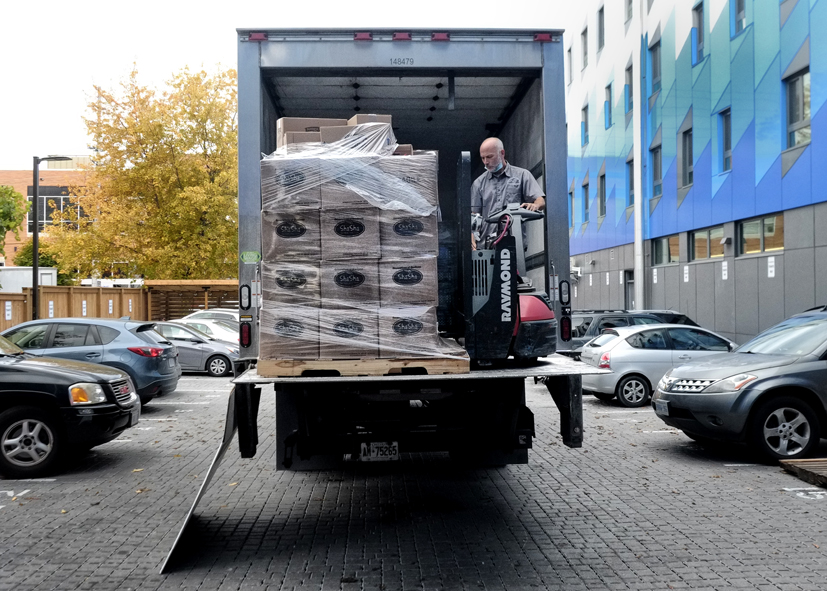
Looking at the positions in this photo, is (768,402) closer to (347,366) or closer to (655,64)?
Answer: (347,366)

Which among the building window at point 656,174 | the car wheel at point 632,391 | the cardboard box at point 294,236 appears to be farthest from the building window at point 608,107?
A: the cardboard box at point 294,236

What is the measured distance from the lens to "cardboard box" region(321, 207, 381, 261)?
16.0ft

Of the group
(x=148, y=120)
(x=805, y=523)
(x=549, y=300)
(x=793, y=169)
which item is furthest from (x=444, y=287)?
(x=148, y=120)

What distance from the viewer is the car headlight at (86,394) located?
7.84 metres

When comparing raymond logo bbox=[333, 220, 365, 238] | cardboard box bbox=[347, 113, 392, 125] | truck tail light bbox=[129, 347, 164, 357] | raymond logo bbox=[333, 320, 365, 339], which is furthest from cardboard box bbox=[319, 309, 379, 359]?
truck tail light bbox=[129, 347, 164, 357]

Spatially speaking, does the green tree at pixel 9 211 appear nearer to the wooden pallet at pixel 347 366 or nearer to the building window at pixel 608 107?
the wooden pallet at pixel 347 366

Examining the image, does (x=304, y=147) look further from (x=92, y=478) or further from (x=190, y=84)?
(x=190, y=84)

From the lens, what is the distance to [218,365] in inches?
746

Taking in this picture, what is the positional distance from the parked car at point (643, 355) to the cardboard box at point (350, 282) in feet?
28.3

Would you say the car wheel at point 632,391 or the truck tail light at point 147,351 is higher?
the truck tail light at point 147,351

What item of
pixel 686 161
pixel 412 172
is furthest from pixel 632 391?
pixel 686 161

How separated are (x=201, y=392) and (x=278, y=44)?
432 inches

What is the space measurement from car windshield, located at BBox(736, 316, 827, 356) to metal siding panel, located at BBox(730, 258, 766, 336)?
10.7m

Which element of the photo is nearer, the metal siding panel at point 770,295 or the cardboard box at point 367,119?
the cardboard box at point 367,119
